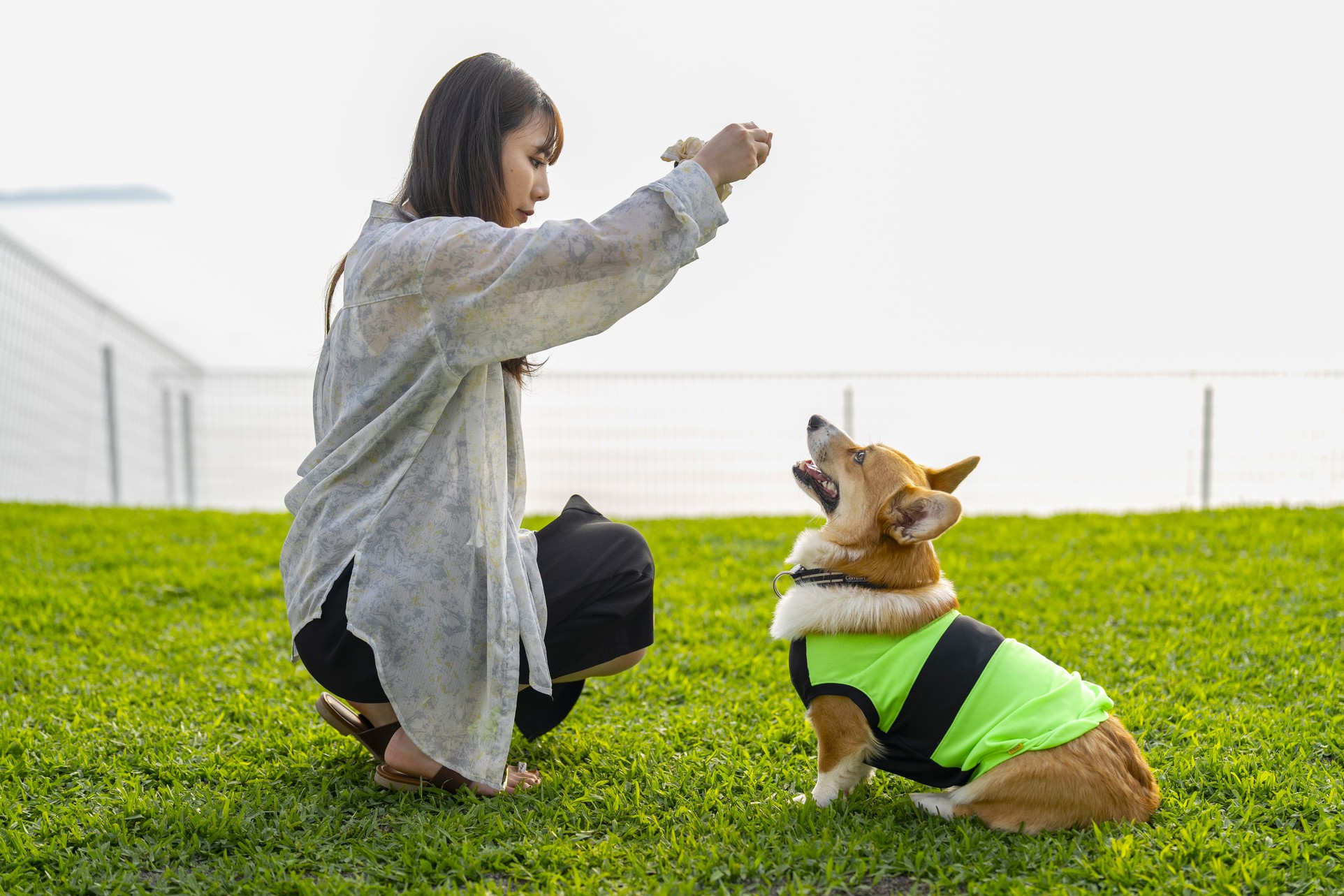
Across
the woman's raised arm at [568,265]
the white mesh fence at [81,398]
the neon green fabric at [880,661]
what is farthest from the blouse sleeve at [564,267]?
the white mesh fence at [81,398]

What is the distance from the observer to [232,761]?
2.81 metres

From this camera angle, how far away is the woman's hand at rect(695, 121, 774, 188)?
215cm

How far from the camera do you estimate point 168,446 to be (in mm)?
8422

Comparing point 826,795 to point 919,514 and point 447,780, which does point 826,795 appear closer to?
point 919,514

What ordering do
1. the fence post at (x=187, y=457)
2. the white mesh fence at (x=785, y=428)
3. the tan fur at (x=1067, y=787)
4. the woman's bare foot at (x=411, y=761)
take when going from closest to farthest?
the tan fur at (x=1067, y=787)
the woman's bare foot at (x=411, y=761)
the white mesh fence at (x=785, y=428)
the fence post at (x=187, y=457)

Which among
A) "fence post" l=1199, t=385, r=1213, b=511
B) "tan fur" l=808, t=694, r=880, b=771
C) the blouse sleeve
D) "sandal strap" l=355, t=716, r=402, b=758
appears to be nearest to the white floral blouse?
the blouse sleeve

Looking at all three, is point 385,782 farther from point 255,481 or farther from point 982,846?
point 255,481

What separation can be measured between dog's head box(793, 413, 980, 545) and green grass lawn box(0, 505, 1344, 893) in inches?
27.7

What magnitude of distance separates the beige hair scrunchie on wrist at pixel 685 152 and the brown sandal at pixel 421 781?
1634 millimetres

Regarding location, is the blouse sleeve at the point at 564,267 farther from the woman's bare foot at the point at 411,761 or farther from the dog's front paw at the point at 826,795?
the dog's front paw at the point at 826,795

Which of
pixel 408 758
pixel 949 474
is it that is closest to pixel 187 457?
pixel 408 758

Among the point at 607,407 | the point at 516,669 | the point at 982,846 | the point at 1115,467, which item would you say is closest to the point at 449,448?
the point at 516,669

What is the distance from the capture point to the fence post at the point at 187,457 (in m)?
8.34

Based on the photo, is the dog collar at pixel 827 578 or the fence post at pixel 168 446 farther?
the fence post at pixel 168 446
